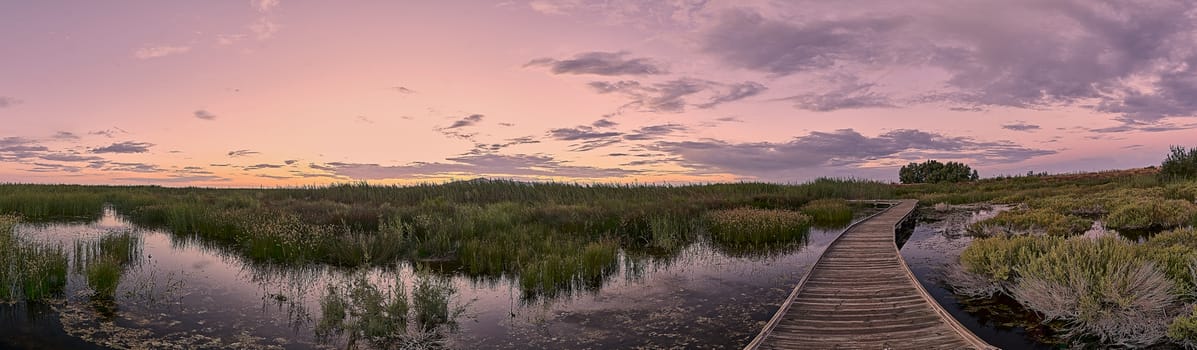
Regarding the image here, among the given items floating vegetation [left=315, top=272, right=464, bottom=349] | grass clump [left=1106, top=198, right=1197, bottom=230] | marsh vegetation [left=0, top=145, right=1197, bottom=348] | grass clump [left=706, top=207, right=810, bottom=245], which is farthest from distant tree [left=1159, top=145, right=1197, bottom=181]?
floating vegetation [left=315, top=272, right=464, bottom=349]

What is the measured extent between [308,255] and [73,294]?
470cm

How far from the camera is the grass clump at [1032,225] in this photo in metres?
17.2

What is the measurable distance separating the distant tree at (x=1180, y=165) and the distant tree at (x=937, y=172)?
1362 inches

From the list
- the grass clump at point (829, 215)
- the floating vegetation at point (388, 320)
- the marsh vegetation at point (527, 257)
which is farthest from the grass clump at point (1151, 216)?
the floating vegetation at point (388, 320)

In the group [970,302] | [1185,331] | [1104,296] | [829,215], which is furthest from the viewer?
[829,215]

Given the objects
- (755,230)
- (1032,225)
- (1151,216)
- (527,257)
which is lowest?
(527,257)

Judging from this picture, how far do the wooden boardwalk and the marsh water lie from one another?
0.77m

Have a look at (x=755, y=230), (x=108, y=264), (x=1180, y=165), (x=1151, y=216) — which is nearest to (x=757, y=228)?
(x=755, y=230)

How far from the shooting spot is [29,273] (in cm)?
1055

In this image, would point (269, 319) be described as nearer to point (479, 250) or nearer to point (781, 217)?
point (479, 250)

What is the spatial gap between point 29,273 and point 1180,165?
173 feet

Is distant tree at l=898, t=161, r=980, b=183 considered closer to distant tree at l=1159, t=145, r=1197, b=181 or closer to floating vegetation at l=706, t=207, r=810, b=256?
distant tree at l=1159, t=145, r=1197, b=181

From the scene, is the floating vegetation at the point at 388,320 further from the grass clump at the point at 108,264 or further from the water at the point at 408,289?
the grass clump at the point at 108,264

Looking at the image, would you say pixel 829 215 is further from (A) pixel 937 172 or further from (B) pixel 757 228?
(A) pixel 937 172
